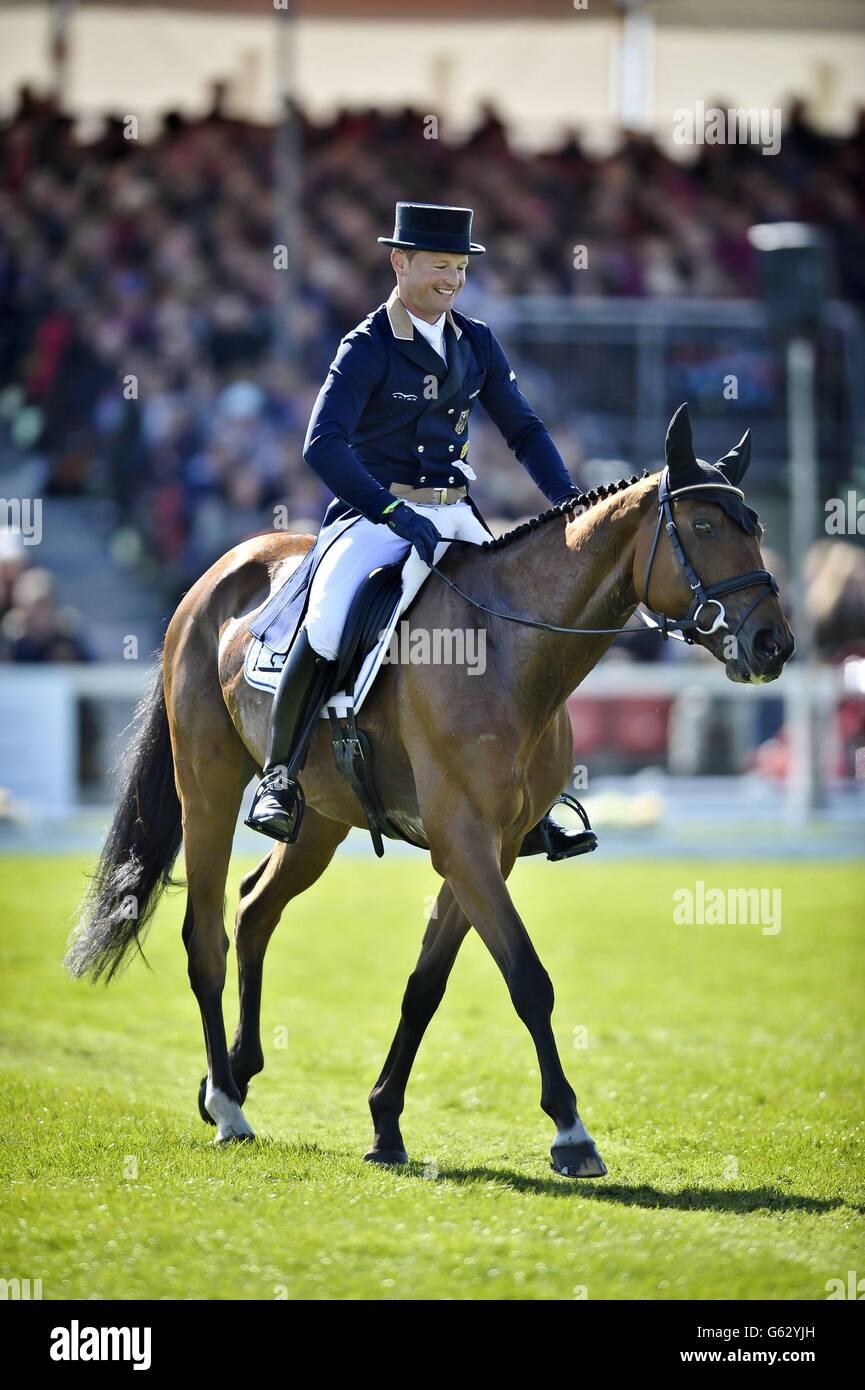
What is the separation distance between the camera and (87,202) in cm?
2084

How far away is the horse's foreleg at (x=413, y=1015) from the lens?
6.27 meters

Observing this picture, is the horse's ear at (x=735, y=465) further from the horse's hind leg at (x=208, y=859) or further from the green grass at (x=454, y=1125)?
the horse's hind leg at (x=208, y=859)

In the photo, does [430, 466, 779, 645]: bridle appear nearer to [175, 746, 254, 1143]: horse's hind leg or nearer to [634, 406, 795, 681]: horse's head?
[634, 406, 795, 681]: horse's head

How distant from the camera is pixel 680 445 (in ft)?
18.2

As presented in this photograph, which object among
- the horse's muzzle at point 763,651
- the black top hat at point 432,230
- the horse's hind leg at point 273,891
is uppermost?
the black top hat at point 432,230

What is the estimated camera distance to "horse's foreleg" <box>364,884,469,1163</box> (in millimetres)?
6273

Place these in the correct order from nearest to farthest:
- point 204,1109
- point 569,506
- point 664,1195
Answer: point 664,1195
point 569,506
point 204,1109

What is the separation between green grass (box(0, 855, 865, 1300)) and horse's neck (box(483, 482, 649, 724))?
1646 millimetres

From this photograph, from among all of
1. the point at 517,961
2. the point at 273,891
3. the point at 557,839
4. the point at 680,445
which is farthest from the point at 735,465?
the point at 273,891

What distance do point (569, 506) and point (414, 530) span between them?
0.53 metres

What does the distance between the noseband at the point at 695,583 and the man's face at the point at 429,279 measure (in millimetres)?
1142

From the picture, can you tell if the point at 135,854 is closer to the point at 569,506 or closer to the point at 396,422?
the point at 396,422

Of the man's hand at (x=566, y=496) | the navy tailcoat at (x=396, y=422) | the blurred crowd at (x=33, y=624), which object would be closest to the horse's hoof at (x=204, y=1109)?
the navy tailcoat at (x=396, y=422)
